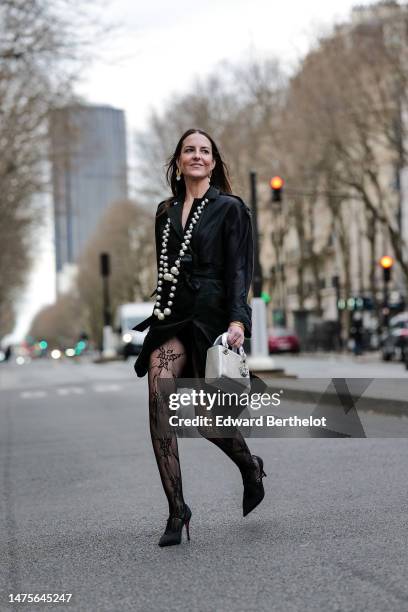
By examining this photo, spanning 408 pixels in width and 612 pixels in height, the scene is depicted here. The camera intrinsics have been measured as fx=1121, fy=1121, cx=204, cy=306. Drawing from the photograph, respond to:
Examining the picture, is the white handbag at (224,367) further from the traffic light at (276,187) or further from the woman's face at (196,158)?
the traffic light at (276,187)

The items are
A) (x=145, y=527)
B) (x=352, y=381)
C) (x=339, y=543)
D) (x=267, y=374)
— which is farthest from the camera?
(x=267, y=374)

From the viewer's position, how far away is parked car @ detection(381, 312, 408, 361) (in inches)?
1262

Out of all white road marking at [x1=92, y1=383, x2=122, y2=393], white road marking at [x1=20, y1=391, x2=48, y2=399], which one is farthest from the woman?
white road marking at [x1=92, y1=383, x2=122, y2=393]

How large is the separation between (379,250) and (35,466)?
5421 centimetres

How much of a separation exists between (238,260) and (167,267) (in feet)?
1.04

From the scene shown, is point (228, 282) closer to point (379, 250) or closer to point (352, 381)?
point (352, 381)

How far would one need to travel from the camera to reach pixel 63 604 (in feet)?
13.2

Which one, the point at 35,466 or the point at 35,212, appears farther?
the point at 35,212

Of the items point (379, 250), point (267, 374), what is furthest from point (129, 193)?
point (267, 374)

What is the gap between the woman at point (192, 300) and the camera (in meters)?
4.91

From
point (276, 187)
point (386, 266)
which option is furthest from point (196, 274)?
point (386, 266)

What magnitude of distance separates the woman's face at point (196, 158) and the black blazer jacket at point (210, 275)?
0.39 feet

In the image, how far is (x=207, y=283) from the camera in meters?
4.95

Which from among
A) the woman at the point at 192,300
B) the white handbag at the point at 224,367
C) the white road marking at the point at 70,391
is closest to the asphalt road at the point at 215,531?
the woman at the point at 192,300
